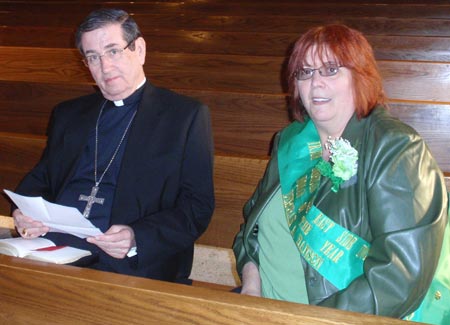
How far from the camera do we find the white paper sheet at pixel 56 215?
1.38 meters

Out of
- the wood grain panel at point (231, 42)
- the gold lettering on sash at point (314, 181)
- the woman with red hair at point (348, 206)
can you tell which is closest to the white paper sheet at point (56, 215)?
the woman with red hair at point (348, 206)

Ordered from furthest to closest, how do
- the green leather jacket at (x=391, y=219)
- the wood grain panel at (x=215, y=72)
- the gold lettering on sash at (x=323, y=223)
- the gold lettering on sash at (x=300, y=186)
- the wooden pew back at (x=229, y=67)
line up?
the wood grain panel at (x=215, y=72)
the wooden pew back at (x=229, y=67)
the gold lettering on sash at (x=300, y=186)
the gold lettering on sash at (x=323, y=223)
the green leather jacket at (x=391, y=219)

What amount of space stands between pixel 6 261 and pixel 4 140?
1189 millimetres

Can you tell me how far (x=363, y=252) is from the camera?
47.0 inches

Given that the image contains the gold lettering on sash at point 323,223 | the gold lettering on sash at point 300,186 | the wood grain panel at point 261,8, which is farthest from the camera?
the wood grain panel at point 261,8

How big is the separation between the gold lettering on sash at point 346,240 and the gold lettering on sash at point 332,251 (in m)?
0.02

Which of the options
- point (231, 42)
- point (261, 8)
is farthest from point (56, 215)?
point (261, 8)

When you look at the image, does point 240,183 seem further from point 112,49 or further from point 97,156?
point 112,49

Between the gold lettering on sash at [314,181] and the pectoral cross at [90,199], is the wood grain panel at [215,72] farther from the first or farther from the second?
the gold lettering on sash at [314,181]

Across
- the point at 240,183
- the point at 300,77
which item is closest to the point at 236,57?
the point at 240,183

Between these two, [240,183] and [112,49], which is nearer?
[112,49]

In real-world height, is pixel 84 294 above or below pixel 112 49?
below

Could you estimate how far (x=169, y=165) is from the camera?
162 cm

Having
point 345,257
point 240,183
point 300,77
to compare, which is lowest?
point 240,183
